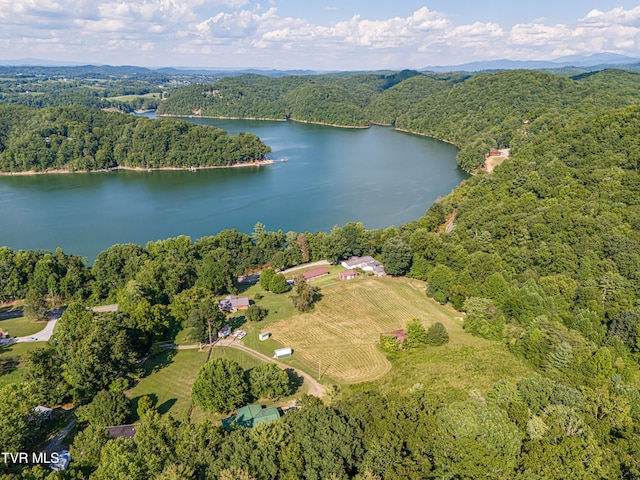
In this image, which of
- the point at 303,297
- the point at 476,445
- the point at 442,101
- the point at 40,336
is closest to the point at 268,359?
the point at 303,297

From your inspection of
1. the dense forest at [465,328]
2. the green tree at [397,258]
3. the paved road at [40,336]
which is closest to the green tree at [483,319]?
the dense forest at [465,328]

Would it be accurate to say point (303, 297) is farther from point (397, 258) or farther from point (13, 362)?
point (13, 362)

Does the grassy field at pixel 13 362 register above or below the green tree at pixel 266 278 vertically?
below

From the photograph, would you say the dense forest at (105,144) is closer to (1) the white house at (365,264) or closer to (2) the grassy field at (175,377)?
(1) the white house at (365,264)

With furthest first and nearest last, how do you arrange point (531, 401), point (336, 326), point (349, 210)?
point (349, 210), point (336, 326), point (531, 401)

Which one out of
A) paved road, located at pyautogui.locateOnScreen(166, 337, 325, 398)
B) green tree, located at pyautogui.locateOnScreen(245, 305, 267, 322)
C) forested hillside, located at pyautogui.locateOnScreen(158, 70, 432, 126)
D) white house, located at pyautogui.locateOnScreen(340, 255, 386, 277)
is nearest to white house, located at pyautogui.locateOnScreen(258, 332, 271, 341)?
paved road, located at pyautogui.locateOnScreen(166, 337, 325, 398)

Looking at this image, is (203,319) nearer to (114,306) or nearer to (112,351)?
(112,351)

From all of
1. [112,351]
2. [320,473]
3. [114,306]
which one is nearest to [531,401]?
[320,473]
